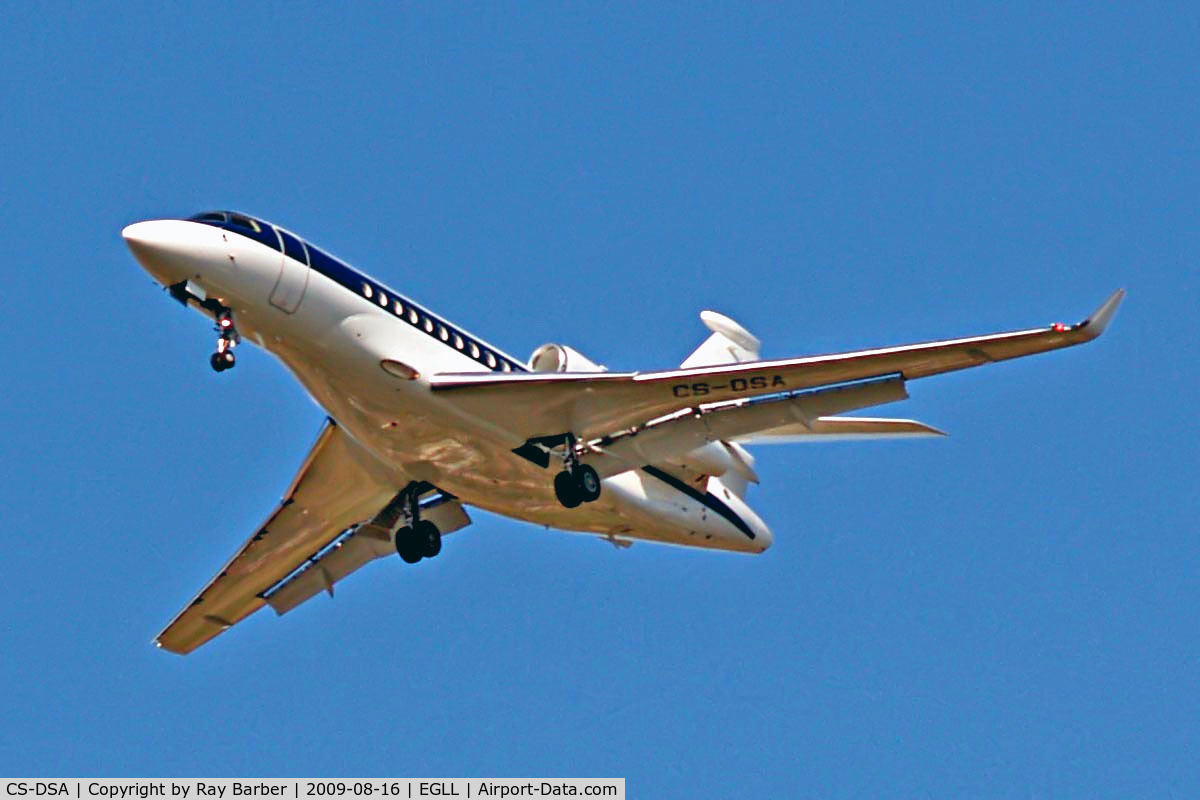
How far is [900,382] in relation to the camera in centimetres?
A: 2970

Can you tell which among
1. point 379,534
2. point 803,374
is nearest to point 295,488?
point 379,534

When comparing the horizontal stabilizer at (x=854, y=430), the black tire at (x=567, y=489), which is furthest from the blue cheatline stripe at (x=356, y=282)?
the horizontal stabilizer at (x=854, y=430)

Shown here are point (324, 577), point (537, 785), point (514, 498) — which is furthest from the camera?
point (324, 577)

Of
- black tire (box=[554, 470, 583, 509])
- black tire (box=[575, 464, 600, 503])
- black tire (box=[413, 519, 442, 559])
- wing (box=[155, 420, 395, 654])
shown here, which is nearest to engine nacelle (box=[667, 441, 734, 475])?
black tire (box=[575, 464, 600, 503])

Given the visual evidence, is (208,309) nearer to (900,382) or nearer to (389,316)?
Result: (389,316)

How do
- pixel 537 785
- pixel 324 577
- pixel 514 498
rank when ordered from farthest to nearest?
pixel 324 577, pixel 514 498, pixel 537 785

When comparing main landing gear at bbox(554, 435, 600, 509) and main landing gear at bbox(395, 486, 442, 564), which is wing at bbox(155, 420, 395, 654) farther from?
main landing gear at bbox(554, 435, 600, 509)

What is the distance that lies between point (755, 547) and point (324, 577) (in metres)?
7.07

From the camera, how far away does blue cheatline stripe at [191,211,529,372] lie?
96.8 ft

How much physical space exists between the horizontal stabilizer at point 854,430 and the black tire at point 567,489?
288 cm

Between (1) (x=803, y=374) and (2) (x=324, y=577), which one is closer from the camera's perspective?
(1) (x=803, y=374)

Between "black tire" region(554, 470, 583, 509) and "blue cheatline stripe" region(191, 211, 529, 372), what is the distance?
194 cm

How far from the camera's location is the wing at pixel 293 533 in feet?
109

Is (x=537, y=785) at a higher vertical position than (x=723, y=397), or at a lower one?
lower
